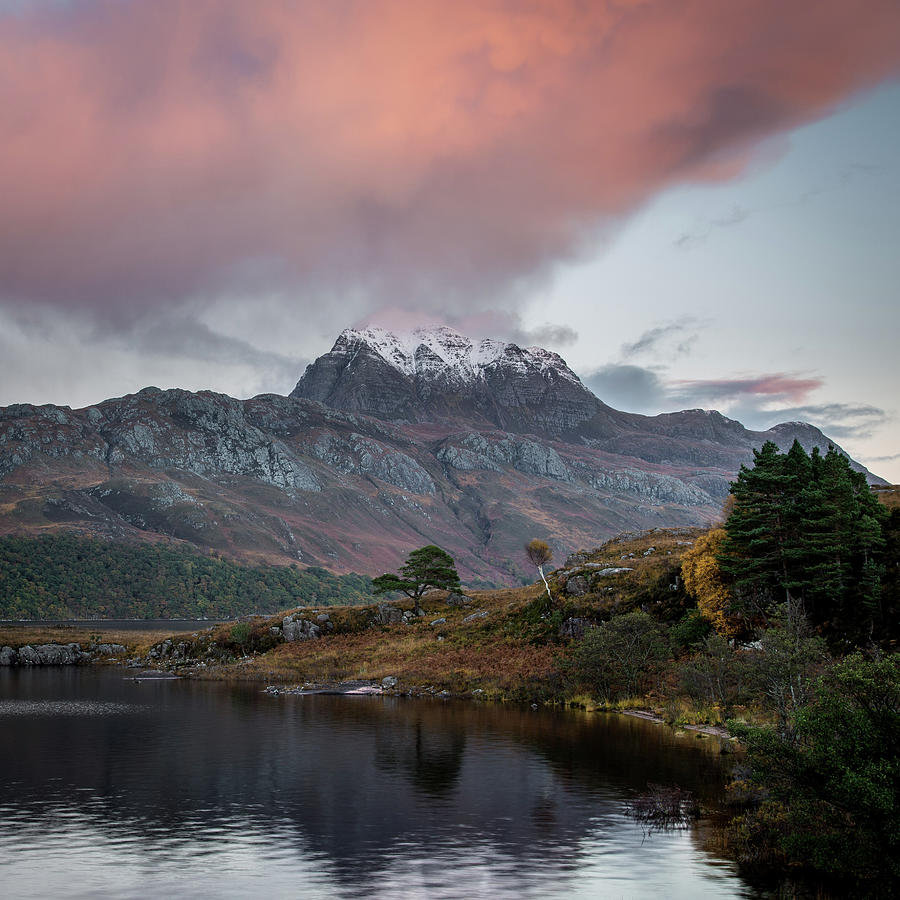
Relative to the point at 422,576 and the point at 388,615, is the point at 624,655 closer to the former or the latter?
the point at 388,615

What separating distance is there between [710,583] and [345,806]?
48.4 metres

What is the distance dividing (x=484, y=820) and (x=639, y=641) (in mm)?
39800

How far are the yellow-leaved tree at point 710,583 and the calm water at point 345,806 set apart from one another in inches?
630

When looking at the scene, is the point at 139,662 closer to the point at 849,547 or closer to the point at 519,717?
the point at 519,717

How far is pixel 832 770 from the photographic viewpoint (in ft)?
76.3

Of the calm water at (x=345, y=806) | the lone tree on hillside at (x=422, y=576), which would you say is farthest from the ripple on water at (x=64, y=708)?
the lone tree on hillside at (x=422, y=576)

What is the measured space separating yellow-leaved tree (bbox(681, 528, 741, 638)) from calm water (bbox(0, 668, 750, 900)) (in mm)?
16008

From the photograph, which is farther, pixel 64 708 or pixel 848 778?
→ pixel 64 708

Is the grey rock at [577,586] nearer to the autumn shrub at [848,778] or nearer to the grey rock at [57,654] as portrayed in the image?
the autumn shrub at [848,778]

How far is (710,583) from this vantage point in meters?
73.9

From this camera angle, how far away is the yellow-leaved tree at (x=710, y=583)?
70.1 metres

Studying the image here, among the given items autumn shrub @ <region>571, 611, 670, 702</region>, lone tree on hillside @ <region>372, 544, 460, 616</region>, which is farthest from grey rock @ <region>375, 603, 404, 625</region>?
autumn shrub @ <region>571, 611, 670, 702</region>

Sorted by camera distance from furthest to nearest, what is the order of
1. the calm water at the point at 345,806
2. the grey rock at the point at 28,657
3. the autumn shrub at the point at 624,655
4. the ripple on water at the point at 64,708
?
the grey rock at the point at 28,657 → the ripple on water at the point at 64,708 → the autumn shrub at the point at 624,655 → the calm water at the point at 345,806

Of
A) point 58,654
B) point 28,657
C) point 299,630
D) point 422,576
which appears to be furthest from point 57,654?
point 422,576
